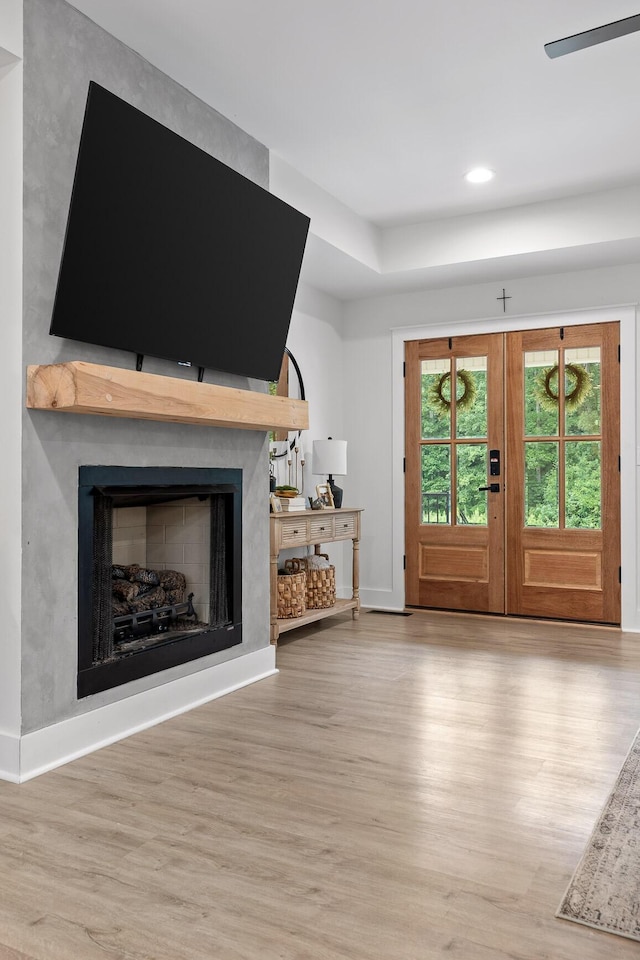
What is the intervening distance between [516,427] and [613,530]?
939 mm

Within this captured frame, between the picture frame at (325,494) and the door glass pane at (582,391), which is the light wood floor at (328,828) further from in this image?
the door glass pane at (582,391)

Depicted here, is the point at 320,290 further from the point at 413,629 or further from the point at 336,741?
the point at 336,741

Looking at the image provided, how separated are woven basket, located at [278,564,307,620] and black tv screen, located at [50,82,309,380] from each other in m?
1.34

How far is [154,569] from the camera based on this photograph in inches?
140

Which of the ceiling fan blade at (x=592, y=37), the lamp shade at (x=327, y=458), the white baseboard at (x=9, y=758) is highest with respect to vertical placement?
the ceiling fan blade at (x=592, y=37)

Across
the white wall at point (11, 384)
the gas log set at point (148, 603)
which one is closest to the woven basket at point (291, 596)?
the gas log set at point (148, 603)

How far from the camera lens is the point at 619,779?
2439mm

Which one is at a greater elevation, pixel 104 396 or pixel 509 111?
pixel 509 111

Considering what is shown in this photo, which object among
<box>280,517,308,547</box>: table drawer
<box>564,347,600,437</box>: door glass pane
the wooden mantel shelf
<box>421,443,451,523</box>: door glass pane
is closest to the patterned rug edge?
the wooden mantel shelf

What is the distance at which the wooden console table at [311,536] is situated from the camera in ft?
13.6

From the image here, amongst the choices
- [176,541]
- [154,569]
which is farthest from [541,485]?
[154,569]

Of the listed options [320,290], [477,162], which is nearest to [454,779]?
[477,162]

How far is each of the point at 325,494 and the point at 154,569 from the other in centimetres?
185

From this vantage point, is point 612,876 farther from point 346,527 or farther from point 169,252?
point 346,527
